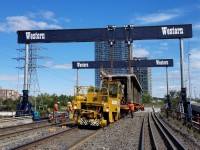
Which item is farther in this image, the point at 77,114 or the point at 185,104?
the point at 185,104

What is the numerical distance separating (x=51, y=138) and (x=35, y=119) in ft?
41.4

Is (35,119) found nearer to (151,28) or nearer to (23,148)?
(151,28)

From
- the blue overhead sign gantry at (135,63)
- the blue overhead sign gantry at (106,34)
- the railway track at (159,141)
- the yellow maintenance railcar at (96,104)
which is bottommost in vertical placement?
the railway track at (159,141)

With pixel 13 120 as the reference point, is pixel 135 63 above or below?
above

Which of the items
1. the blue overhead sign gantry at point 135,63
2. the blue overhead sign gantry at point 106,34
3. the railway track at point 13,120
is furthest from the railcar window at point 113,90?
the blue overhead sign gantry at point 135,63

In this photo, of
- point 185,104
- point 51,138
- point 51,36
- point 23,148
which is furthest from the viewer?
point 51,36

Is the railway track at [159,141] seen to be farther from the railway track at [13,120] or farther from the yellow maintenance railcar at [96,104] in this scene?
the railway track at [13,120]

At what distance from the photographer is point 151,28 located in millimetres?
26125

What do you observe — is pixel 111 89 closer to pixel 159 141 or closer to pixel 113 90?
pixel 113 90

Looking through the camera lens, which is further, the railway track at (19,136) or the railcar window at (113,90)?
the railcar window at (113,90)

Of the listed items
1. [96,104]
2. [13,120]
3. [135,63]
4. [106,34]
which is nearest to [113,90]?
[96,104]

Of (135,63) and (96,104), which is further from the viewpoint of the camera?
(135,63)

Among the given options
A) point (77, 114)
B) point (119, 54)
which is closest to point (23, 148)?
point (77, 114)

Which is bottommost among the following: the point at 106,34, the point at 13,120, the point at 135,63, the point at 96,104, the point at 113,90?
the point at 13,120
